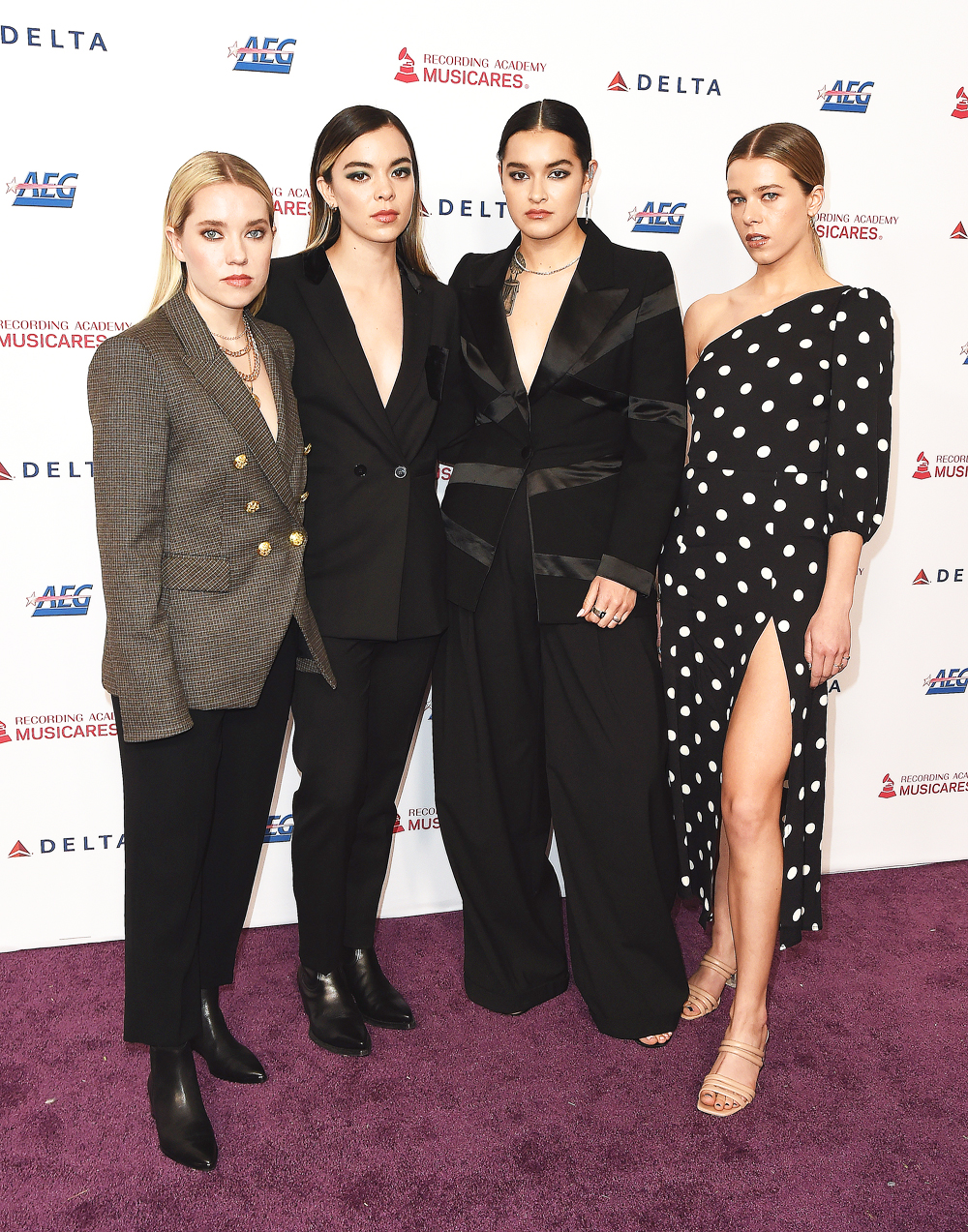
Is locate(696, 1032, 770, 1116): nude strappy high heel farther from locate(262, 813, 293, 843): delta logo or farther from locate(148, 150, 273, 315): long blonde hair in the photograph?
locate(148, 150, 273, 315): long blonde hair

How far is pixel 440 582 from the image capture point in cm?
230

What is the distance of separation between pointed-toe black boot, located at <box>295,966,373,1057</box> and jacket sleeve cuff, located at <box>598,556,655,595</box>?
1.17 metres

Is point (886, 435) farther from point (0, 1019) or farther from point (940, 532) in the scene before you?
point (0, 1019)

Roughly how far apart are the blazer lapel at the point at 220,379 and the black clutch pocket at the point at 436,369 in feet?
1.48

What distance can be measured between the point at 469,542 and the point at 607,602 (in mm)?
348

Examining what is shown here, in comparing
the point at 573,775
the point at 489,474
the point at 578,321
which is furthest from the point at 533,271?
the point at 573,775

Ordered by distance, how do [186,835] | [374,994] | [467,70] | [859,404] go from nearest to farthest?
[186,835] < [859,404] < [374,994] < [467,70]

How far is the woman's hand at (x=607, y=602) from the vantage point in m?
2.21

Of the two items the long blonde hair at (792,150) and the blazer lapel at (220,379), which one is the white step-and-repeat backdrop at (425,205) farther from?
the blazer lapel at (220,379)

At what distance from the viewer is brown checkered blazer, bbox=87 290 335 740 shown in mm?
1754

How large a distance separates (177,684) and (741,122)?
2.23 m

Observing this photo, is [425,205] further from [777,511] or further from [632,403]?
[777,511]

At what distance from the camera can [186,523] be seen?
6.07 ft

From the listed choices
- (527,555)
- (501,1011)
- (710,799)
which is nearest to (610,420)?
(527,555)
